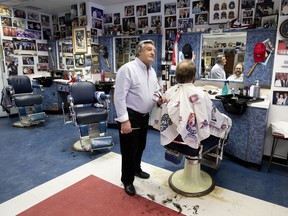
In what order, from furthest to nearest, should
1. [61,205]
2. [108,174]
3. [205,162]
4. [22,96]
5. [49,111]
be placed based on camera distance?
[49,111] < [22,96] < [205,162] < [108,174] < [61,205]

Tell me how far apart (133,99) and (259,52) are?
1873 millimetres

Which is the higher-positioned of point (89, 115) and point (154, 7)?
point (154, 7)

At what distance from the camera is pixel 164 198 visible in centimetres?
204

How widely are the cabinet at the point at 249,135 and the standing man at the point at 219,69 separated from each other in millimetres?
719

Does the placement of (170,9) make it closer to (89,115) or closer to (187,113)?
(89,115)

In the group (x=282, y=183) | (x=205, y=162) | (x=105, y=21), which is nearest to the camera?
(x=282, y=183)

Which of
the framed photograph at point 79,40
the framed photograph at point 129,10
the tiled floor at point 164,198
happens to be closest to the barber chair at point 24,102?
the framed photograph at point 79,40

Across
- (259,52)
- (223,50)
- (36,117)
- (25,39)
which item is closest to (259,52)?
(259,52)

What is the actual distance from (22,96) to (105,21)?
224 cm

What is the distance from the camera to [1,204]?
1.95 meters

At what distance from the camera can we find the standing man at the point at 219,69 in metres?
3.18

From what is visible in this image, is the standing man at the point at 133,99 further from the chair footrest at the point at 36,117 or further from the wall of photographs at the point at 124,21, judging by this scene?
the chair footrest at the point at 36,117

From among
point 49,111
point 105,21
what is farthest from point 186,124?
point 49,111

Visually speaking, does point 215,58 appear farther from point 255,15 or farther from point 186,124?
point 186,124
